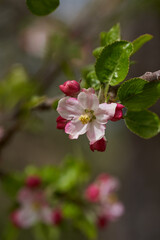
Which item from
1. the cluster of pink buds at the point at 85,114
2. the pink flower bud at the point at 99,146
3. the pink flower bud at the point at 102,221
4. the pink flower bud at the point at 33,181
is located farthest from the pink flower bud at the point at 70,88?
the pink flower bud at the point at 102,221

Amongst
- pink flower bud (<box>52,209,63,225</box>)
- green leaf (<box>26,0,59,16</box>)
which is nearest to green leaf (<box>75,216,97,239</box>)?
pink flower bud (<box>52,209,63,225</box>)

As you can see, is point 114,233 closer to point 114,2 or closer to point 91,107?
point 114,2

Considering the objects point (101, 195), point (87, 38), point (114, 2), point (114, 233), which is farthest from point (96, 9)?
point (114, 233)

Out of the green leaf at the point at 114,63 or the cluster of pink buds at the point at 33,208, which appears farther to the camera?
the cluster of pink buds at the point at 33,208

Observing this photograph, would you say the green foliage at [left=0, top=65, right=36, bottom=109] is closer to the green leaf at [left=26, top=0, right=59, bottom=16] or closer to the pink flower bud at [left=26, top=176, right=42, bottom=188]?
the pink flower bud at [left=26, top=176, right=42, bottom=188]

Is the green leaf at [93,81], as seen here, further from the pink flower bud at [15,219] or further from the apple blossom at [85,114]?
the pink flower bud at [15,219]
